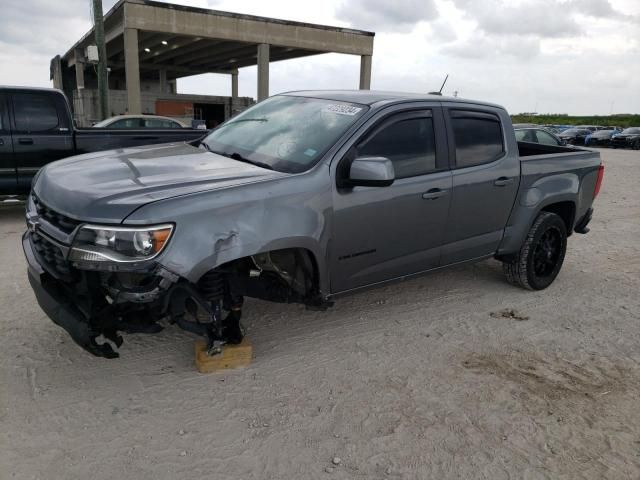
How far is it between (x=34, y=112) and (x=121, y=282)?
586 cm

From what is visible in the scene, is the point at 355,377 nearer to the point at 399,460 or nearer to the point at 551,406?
the point at 399,460

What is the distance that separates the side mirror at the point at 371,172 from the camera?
323 centimetres

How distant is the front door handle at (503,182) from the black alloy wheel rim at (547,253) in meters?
0.91

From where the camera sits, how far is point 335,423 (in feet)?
9.62

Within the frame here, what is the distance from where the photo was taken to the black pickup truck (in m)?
7.25

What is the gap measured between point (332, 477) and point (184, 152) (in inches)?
101

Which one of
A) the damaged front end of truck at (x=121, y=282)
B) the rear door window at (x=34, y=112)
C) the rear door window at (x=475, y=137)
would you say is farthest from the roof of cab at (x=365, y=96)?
the rear door window at (x=34, y=112)

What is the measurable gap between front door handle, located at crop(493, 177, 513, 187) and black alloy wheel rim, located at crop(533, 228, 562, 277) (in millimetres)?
907

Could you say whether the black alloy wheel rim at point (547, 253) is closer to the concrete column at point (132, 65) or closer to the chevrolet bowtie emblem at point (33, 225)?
the chevrolet bowtie emblem at point (33, 225)

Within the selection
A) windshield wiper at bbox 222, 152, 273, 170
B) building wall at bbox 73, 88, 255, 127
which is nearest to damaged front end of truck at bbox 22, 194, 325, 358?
windshield wiper at bbox 222, 152, 273, 170

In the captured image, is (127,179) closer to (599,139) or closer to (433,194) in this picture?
(433,194)

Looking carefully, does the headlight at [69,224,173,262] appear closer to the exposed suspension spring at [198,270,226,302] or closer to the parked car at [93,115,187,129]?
the exposed suspension spring at [198,270,226,302]

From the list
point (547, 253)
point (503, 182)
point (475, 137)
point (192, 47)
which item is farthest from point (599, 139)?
point (475, 137)

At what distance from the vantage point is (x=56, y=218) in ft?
9.69
